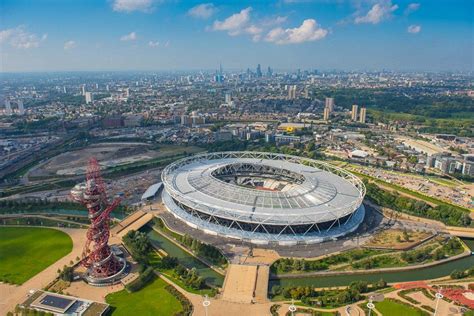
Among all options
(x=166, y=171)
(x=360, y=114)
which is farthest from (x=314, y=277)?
(x=360, y=114)

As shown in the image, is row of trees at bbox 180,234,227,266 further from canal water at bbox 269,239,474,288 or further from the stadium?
canal water at bbox 269,239,474,288

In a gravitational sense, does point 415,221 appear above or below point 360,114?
below

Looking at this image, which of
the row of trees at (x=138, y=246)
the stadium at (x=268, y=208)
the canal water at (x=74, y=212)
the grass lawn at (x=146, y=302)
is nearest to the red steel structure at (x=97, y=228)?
the row of trees at (x=138, y=246)

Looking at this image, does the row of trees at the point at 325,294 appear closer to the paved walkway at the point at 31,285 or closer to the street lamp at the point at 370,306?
the street lamp at the point at 370,306

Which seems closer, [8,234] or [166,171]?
[8,234]

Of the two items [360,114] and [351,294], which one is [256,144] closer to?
[360,114]

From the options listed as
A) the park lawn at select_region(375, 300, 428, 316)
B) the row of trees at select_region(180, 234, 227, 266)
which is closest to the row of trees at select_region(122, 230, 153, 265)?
the row of trees at select_region(180, 234, 227, 266)

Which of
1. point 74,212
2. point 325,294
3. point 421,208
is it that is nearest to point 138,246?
point 74,212
